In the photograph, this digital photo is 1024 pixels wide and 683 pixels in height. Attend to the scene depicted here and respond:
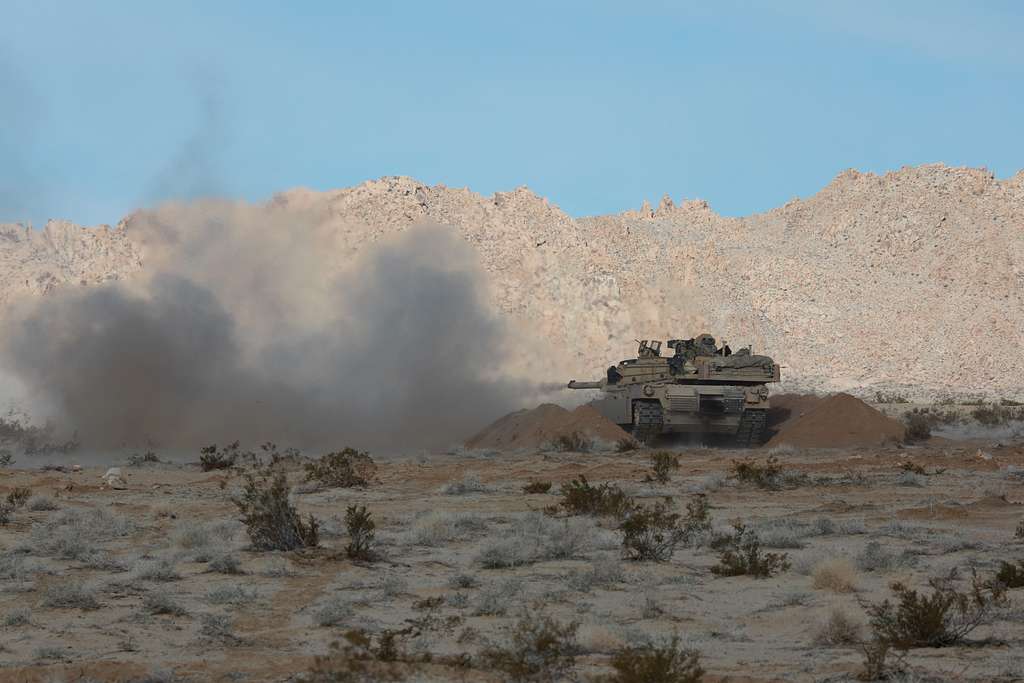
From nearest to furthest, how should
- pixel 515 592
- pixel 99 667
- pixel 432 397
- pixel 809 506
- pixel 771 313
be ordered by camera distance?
pixel 99 667 < pixel 515 592 < pixel 809 506 < pixel 432 397 < pixel 771 313

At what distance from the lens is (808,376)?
77.9 meters

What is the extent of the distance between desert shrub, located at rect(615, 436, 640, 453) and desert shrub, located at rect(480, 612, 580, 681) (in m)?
25.7

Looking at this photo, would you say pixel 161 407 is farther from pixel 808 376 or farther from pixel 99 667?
pixel 808 376

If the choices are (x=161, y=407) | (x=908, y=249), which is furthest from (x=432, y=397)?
(x=908, y=249)

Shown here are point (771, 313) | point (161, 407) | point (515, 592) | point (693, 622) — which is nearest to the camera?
point (693, 622)

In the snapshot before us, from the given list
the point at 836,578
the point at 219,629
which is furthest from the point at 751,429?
the point at 219,629

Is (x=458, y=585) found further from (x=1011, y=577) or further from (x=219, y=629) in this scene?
(x=1011, y=577)

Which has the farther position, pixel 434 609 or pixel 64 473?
pixel 64 473

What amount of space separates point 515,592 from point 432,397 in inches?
1536

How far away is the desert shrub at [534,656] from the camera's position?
8.38m

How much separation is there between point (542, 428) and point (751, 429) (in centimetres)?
605

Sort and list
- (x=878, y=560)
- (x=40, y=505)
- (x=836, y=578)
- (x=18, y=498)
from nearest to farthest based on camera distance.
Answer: (x=836, y=578), (x=878, y=560), (x=40, y=505), (x=18, y=498)

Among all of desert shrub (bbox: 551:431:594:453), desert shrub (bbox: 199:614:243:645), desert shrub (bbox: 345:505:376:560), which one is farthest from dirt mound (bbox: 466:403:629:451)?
desert shrub (bbox: 199:614:243:645)

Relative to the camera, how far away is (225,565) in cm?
1377
